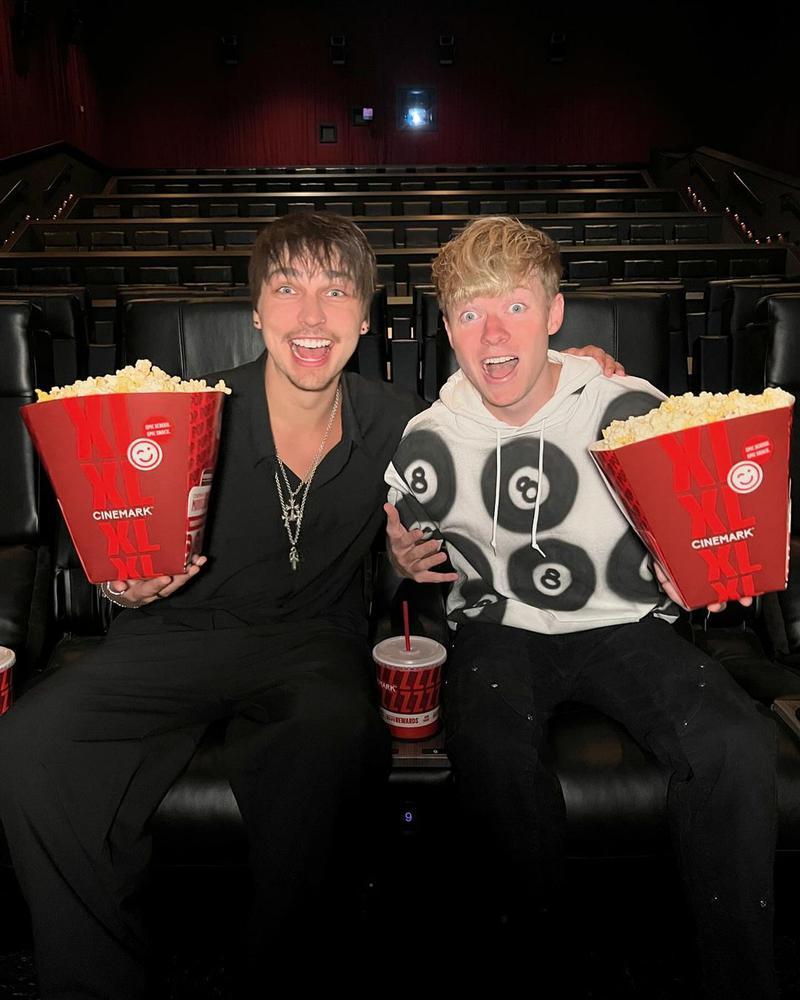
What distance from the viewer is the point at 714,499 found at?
1.01 meters

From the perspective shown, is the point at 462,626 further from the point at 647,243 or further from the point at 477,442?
the point at 647,243

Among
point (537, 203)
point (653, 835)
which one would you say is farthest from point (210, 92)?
point (653, 835)

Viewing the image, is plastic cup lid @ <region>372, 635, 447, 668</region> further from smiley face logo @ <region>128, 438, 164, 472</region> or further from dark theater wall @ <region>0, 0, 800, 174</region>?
dark theater wall @ <region>0, 0, 800, 174</region>

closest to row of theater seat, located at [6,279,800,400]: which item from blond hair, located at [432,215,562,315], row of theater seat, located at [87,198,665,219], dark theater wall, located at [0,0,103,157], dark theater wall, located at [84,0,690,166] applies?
blond hair, located at [432,215,562,315]

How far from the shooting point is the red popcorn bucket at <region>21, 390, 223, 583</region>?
3.33ft

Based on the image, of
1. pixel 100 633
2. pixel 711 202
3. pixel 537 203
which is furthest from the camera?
pixel 711 202

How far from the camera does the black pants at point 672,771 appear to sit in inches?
42.1

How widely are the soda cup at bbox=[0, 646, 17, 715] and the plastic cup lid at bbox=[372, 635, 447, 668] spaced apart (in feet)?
1.75

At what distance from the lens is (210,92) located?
11625 millimetres

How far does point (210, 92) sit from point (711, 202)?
6931 mm

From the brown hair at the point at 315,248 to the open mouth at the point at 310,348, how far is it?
4.4 inches

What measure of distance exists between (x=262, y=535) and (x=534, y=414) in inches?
19.2

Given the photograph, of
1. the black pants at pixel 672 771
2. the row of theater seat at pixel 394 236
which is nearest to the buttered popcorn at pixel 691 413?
the black pants at pixel 672 771

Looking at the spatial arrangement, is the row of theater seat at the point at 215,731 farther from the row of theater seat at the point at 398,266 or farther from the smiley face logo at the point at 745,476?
the row of theater seat at the point at 398,266
